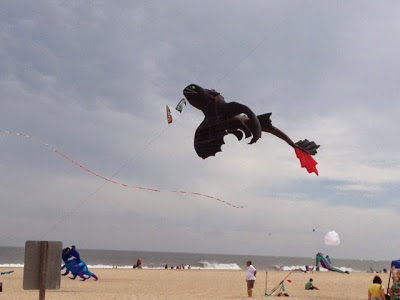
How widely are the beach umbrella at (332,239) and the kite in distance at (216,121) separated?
11150 millimetres

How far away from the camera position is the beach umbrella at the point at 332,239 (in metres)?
19.8

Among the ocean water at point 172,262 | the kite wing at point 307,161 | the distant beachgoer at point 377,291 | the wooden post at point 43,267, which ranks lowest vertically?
the ocean water at point 172,262

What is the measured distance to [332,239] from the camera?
1998cm

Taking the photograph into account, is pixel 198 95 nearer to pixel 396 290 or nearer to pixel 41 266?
pixel 41 266

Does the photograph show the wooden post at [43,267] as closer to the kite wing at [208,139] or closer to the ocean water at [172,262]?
the kite wing at [208,139]

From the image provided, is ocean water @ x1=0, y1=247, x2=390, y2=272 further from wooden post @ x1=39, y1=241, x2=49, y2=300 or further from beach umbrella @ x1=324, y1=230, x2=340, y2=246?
wooden post @ x1=39, y1=241, x2=49, y2=300

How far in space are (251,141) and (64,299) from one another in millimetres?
10807

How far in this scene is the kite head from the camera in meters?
9.48

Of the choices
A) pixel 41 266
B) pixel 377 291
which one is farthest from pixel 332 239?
pixel 41 266

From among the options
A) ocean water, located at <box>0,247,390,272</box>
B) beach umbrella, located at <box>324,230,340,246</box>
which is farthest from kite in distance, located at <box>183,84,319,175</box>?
ocean water, located at <box>0,247,390,272</box>

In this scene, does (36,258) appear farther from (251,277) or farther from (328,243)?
(328,243)

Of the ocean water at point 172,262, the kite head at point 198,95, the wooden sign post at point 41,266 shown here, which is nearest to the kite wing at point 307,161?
the kite head at point 198,95

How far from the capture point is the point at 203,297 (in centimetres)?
1920

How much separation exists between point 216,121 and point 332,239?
477 inches
